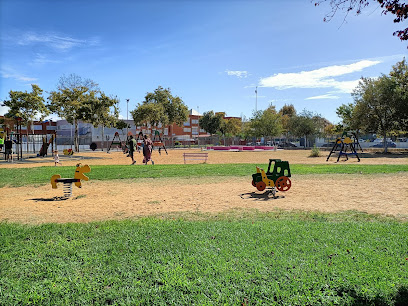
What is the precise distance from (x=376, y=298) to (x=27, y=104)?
4594 cm

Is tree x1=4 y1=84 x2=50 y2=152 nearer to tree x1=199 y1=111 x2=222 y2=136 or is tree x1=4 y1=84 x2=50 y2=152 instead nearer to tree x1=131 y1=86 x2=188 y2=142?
tree x1=131 y1=86 x2=188 y2=142

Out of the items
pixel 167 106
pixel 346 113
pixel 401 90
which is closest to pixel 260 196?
pixel 401 90

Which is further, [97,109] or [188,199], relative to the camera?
[97,109]

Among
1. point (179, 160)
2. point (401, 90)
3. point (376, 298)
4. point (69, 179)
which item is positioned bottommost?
point (376, 298)

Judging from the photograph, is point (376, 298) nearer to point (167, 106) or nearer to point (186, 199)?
point (186, 199)

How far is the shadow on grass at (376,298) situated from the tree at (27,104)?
147ft

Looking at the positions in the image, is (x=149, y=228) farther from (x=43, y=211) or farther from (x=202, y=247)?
(x=43, y=211)

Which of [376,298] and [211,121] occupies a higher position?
[211,121]

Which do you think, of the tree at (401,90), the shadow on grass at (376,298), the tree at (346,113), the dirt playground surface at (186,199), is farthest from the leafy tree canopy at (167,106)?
the shadow on grass at (376,298)

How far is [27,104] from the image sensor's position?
4062cm

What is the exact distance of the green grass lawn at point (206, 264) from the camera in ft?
11.3

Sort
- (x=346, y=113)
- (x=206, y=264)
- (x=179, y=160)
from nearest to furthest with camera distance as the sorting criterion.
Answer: (x=206, y=264) → (x=179, y=160) → (x=346, y=113)

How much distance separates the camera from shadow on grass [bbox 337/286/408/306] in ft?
10.9

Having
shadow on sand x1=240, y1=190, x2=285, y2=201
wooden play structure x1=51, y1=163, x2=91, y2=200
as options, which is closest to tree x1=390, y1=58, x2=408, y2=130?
shadow on sand x1=240, y1=190, x2=285, y2=201
